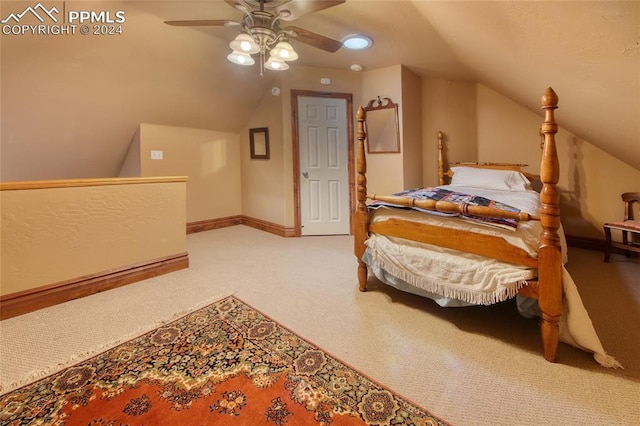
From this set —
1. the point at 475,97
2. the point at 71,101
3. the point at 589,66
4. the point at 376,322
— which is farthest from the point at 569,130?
the point at 71,101

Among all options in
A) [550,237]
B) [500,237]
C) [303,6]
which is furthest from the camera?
[303,6]

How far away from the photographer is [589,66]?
1841 millimetres

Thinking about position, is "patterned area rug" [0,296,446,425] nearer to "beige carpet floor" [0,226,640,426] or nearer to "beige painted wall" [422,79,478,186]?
"beige carpet floor" [0,226,640,426]

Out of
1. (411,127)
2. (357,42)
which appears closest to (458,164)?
A: (411,127)

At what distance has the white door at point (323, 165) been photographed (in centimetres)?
427

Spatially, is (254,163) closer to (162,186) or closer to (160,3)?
(162,186)

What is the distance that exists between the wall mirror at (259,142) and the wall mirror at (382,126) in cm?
159

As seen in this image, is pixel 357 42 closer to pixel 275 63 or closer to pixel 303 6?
pixel 275 63

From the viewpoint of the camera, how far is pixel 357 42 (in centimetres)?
308

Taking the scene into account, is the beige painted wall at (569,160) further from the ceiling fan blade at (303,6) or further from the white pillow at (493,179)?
the ceiling fan blade at (303,6)

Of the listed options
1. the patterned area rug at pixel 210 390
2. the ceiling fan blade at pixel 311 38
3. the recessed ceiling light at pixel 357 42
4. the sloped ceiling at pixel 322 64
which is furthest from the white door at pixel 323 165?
the patterned area rug at pixel 210 390

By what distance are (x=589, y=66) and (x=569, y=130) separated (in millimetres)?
1946

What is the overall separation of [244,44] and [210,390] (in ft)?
7.38

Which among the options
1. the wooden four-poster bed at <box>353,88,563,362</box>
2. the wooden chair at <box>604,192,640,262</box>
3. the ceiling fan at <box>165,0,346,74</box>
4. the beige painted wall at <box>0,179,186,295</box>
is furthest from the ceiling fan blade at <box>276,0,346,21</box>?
the wooden chair at <box>604,192,640,262</box>
